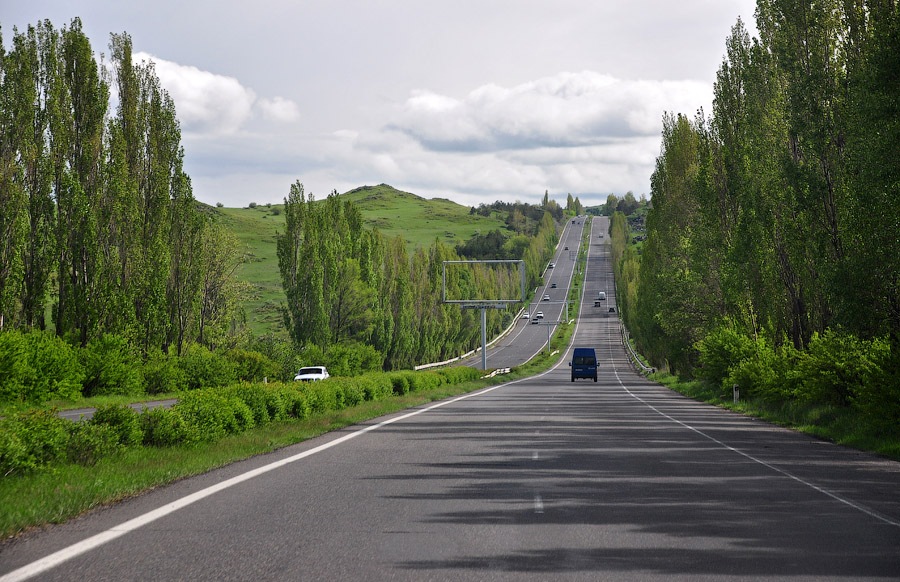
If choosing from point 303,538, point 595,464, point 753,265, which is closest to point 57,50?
point 753,265

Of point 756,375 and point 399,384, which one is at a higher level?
point 756,375

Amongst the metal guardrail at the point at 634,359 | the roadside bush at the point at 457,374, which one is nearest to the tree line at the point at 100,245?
the roadside bush at the point at 457,374

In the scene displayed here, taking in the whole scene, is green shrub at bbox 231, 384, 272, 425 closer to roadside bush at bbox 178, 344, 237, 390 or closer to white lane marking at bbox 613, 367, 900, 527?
white lane marking at bbox 613, 367, 900, 527

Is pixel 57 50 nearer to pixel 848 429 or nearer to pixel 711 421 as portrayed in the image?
pixel 711 421

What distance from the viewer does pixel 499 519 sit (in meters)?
9.76

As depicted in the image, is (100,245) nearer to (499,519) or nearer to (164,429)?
(164,429)

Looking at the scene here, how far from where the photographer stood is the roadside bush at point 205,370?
44781 mm

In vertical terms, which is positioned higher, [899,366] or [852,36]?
[852,36]

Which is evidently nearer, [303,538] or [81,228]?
[303,538]

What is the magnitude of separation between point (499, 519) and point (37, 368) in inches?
1070

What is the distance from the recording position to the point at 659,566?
7.45 meters

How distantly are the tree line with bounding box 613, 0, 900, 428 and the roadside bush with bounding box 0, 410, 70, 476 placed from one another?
16520mm

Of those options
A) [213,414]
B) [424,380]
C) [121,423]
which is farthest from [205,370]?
[121,423]

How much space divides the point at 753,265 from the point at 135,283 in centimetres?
2585
